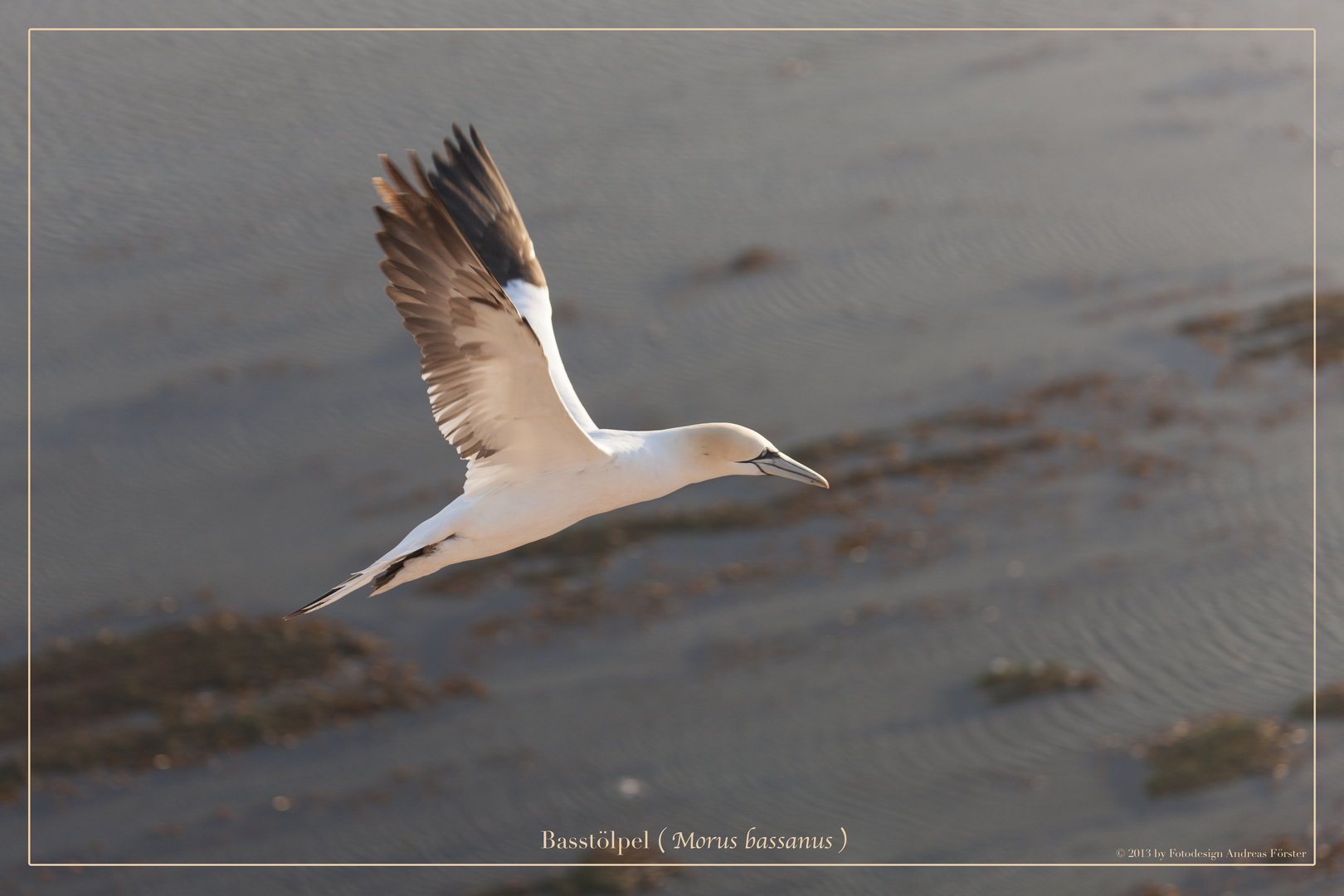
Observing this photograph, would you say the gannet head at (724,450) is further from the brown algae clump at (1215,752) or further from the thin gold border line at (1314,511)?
the thin gold border line at (1314,511)

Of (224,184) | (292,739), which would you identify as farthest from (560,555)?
(224,184)

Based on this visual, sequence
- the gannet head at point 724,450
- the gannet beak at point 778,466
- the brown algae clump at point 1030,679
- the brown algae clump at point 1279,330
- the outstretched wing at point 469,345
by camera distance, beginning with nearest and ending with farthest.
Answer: the outstretched wing at point 469,345, the gannet head at point 724,450, the gannet beak at point 778,466, the brown algae clump at point 1030,679, the brown algae clump at point 1279,330

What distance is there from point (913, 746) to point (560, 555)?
415cm

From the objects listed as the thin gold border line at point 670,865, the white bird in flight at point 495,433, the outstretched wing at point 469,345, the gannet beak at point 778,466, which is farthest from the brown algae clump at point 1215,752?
the outstretched wing at point 469,345

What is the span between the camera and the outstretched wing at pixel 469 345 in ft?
16.2

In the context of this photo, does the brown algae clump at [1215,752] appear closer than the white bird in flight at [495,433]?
No

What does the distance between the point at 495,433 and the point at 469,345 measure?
47cm

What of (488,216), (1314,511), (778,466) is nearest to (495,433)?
(778,466)

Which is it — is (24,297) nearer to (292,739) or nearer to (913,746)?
(292,739)

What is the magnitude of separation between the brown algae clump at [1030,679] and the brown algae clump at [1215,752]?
0.90 m

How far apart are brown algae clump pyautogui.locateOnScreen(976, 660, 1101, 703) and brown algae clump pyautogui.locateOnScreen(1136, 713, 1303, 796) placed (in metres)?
0.90

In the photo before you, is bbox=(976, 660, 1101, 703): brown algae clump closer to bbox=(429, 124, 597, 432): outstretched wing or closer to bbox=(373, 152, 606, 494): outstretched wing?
bbox=(429, 124, 597, 432): outstretched wing

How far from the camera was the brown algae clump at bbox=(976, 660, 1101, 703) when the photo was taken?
13.2 meters

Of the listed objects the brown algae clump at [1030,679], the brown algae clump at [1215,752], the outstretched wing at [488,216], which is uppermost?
the outstretched wing at [488,216]
